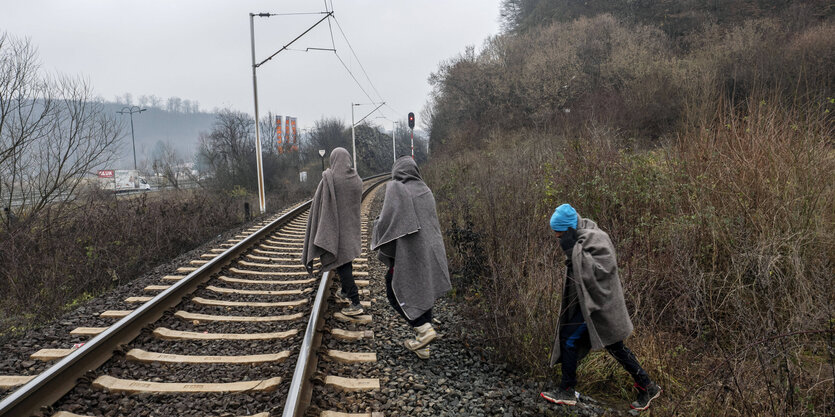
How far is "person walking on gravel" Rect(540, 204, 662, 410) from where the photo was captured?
2750 millimetres

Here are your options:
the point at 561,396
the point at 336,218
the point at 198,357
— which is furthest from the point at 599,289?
the point at 198,357

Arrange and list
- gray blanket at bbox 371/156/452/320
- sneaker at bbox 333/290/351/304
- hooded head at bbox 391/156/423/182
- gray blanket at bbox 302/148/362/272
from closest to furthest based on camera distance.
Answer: gray blanket at bbox 371/156/452/320 < hooded head at bbox 391/156/423/182 < gray blanket at bbox 302/148/362/272 < sneaker at bbox 333/290/351/304

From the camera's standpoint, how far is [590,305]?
2.74 meters

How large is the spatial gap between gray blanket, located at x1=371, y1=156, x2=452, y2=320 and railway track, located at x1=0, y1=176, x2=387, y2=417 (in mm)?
664

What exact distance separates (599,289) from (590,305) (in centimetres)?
13

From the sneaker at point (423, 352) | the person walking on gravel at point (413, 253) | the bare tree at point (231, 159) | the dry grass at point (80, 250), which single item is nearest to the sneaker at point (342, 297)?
the person walking on gravel at point (413, 253)

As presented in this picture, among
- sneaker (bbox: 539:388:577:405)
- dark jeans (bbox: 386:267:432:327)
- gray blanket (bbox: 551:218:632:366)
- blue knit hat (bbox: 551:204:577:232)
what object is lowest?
sneaker (bbox: 539:388:577:405)

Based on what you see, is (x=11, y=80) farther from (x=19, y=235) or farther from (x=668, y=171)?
(x=668, y=171)

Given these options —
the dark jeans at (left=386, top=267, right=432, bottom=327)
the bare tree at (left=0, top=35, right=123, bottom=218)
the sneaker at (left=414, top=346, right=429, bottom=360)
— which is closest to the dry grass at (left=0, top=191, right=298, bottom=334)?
the bare tree at (left=0, top=35, right=123, bottom=218)

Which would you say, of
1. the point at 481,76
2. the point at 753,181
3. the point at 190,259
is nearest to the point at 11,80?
the point at 190,259

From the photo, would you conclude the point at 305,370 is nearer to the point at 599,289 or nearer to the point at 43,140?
the point at 599,289

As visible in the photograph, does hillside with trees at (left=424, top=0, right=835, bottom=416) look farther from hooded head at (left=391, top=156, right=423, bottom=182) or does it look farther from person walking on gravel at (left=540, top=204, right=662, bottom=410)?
hooded head at (left=391, top=156, right=423, bottom=182)

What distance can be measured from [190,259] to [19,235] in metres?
3.22

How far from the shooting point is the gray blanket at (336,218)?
445 cm
